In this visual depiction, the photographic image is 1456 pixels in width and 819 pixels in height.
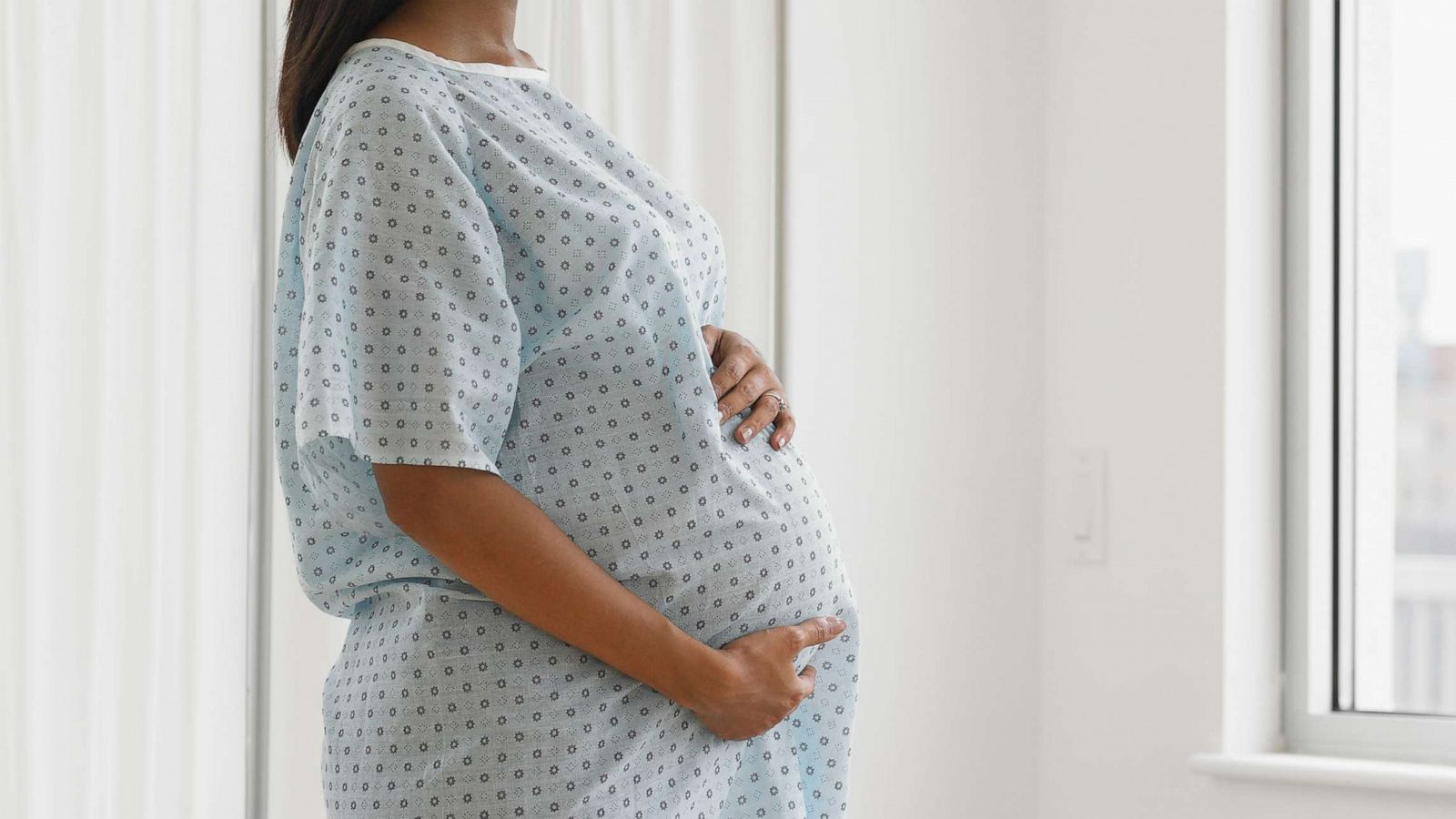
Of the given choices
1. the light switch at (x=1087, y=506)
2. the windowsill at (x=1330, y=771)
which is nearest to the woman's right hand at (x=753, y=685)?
the windowsill at (x=1330, y=771)

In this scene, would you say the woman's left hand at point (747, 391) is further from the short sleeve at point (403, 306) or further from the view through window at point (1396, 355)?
the view through window at point (1396, 355)

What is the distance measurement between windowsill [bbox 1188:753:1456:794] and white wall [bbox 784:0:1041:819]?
357 millimetres

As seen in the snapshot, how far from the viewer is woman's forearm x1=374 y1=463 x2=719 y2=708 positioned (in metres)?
0.82

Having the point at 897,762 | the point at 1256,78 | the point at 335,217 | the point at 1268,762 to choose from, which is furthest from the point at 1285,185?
the point at 335,217

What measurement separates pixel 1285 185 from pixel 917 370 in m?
0.69

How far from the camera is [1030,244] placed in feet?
8.34

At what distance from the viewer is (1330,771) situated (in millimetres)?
2139

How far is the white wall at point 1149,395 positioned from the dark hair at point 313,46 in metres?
1.67

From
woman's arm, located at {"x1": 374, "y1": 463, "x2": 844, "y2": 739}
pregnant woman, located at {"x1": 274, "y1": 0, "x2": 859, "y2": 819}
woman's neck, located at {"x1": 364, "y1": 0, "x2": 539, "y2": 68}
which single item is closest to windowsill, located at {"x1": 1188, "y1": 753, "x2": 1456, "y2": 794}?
pregnant woman, located at {"x1": 274, "y1": 0, "x2": 859, "y2": 819}

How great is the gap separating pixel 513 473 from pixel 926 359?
5.13 feet

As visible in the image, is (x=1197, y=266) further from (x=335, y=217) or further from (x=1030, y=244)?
(x=335, y=217)

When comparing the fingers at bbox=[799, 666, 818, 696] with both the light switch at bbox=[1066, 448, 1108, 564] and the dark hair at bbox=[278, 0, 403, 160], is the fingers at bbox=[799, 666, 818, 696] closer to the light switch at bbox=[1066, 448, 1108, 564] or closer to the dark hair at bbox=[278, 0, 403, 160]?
the dark hair at bbox=[278, 0, 403, 160]

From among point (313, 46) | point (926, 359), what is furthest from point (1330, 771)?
point (313, 46)

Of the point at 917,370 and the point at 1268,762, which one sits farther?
the point at 917,370
